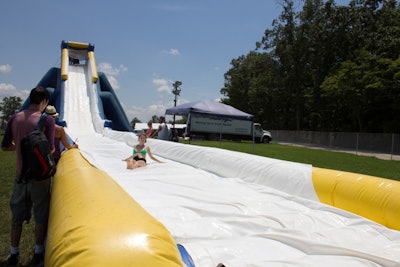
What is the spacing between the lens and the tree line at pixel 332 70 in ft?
68.9

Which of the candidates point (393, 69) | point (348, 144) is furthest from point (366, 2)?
point (348, 144)

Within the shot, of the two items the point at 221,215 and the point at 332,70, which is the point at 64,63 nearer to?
the point at 221,215

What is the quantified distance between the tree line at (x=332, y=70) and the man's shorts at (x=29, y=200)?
65.0ft

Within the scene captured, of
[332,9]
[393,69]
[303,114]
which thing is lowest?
[303,114]

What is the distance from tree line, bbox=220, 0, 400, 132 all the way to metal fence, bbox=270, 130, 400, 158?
213 centimetres

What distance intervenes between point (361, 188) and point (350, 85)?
67.2 ft

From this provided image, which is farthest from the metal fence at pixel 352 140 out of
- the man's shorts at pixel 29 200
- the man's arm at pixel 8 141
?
the man's arm at pixel 8 141

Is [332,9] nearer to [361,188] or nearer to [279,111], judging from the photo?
[279,111]

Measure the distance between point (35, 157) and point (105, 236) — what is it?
4.52 feet

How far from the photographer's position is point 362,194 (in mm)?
3094

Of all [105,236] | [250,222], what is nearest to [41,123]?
[105,236]

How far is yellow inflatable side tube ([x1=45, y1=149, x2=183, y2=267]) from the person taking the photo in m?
1.25

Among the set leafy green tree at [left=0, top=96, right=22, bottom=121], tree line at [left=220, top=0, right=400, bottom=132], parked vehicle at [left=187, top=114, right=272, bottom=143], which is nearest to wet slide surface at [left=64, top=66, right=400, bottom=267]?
parked vehicle at [left=187, top=114, right=272, bottom=143]

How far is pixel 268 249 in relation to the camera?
2066 mm
